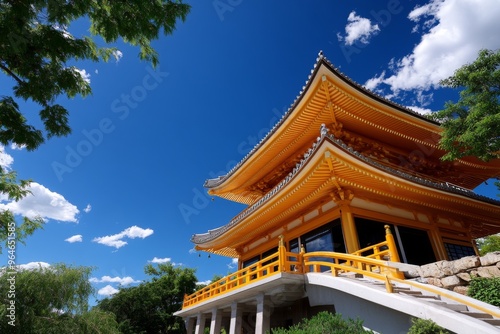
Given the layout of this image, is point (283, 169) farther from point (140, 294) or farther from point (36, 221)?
point (140, 294)

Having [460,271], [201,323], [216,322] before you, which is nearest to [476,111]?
[460,271]

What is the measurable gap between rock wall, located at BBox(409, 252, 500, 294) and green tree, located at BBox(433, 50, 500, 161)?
3823 mm

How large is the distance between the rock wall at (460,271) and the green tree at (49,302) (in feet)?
37.8

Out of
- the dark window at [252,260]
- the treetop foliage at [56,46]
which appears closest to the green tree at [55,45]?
the treetop foliage at [56,46]

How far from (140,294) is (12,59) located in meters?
26.8

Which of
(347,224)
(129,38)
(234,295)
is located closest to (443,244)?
(347,224)

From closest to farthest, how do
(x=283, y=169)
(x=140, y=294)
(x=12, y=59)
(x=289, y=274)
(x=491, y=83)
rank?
(x=12, y=59), (x=289, y=274), (x=491, y=83), (x=283, y=169), (x=140, y=294)

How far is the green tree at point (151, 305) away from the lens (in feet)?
86.5

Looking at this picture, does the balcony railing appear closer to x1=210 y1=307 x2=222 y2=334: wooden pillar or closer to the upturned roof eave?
x1=210 y1=307 x2=222 y2=334: wooden pillar

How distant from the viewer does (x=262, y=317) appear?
8562mm

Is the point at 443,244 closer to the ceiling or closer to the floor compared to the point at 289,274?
closer to the ceiling

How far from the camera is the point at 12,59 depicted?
5160 millimetres

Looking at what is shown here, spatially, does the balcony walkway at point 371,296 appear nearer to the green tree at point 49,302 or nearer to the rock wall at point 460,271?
the rock wall at point 460,271

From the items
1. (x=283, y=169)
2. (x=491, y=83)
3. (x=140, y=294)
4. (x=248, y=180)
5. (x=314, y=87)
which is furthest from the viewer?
(x=140, y=294)
